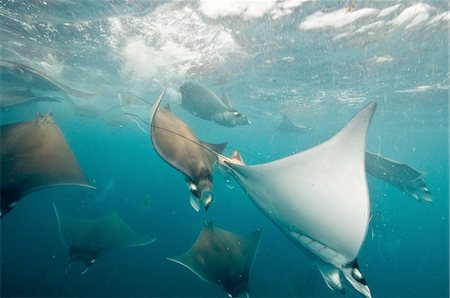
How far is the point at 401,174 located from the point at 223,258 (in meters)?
6.11

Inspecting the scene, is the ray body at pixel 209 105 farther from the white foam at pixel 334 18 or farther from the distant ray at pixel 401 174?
the white foam at pixel 334 18

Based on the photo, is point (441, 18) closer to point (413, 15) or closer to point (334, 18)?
point (413, 15)

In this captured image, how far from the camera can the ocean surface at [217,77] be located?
1074 centimetres

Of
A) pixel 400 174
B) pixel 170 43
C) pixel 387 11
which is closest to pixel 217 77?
pixel 170 43

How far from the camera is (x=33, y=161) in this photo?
4285 millimetres

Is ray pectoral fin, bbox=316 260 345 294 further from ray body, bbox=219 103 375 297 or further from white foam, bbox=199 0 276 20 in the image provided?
white foam, bbox=199 0 276 20

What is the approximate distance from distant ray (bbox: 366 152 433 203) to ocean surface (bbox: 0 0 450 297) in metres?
0.84

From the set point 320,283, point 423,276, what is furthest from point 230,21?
point 423,276

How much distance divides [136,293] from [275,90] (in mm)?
17509

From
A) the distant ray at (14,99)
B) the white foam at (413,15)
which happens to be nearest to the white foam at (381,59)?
the white foam at (413,15)

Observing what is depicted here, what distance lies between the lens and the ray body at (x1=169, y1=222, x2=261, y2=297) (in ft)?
16.2

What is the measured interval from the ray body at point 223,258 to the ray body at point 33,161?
239cm

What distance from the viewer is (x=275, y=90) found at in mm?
22703

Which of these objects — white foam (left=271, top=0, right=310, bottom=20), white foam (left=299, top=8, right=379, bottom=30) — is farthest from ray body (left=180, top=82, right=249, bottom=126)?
white foam (left=299, top=8, right=379, bottom=30)
